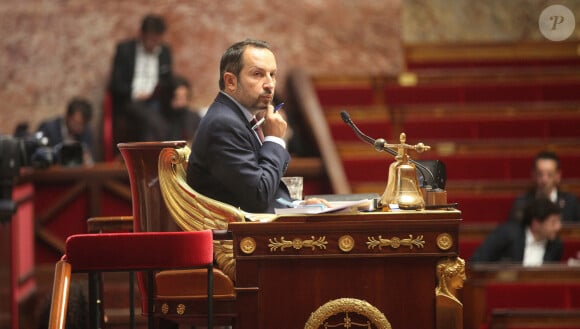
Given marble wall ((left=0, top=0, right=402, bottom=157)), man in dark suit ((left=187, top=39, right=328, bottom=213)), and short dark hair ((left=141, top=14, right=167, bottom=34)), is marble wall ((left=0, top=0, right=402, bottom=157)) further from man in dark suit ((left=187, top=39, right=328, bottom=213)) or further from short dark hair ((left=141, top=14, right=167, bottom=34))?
man in dark suit ((left=187, top=39, right=328, bottom=213))

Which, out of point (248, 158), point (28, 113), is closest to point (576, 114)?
point (28, 113)

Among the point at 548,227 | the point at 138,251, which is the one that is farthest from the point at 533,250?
the point at 138,251

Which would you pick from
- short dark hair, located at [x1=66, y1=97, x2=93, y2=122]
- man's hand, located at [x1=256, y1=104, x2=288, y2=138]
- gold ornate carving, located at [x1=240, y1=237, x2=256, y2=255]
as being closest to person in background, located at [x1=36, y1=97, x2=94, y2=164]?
short dark hair, located at [x1=66, y1=97, x2=93, y2=122]

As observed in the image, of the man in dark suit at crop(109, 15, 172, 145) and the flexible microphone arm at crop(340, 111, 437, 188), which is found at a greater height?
the man in dark suit at crop(109, 15, 172, 145)

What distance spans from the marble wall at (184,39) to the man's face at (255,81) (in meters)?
4.96

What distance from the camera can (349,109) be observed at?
7.39m

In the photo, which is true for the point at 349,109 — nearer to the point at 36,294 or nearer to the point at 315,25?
the point at 315,25

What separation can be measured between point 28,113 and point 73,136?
3.42ft

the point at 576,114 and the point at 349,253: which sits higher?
the point at 576,114

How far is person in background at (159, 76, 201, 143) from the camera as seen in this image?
7.04 meters

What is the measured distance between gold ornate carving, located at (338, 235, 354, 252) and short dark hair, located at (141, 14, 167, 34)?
494cm

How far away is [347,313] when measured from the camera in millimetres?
2936

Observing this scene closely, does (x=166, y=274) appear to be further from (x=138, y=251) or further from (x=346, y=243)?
(x=346, y=243)

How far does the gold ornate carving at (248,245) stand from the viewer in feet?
9.67
